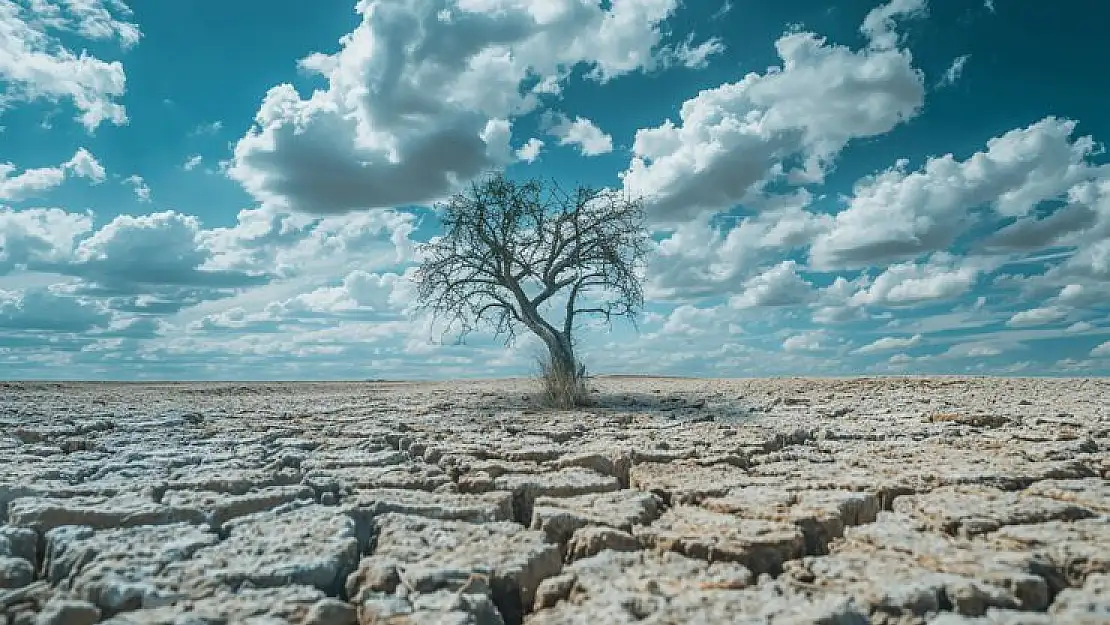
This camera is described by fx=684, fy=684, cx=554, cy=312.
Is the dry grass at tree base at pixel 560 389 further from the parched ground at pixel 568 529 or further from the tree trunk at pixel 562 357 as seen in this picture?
the parched ground at pixel 568 529

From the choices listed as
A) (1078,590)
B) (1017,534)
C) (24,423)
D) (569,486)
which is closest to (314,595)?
(569,486)

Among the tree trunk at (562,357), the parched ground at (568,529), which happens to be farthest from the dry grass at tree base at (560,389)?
the parched ground at (568,529)

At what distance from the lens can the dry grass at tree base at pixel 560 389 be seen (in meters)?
7.96

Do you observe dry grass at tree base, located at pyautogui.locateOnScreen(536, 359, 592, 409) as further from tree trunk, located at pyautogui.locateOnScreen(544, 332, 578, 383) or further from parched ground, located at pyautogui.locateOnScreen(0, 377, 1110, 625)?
parched ground, located at pyautogui.locateOnScreen(0, 377, 1110, 625)

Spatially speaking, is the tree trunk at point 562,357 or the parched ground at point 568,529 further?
the tree trunk at point 562,357

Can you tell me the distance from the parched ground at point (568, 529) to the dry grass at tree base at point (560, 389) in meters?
3.14

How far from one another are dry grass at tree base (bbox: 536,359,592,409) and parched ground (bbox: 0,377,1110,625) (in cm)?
314

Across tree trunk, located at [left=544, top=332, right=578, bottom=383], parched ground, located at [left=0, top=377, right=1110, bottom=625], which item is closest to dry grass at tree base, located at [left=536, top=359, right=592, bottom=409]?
tree trunk, located at [left=544, top=332, right=578, bottom=383]

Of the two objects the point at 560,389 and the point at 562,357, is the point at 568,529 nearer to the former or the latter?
the point at 560,389

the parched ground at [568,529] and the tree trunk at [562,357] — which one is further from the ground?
the tree trunk at [562,357]

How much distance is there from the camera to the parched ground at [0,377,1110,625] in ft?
5.70

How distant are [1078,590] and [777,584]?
0.76 m

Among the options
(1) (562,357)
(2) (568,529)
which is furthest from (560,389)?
(2) (568,529)

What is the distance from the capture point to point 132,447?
14.8 ft
